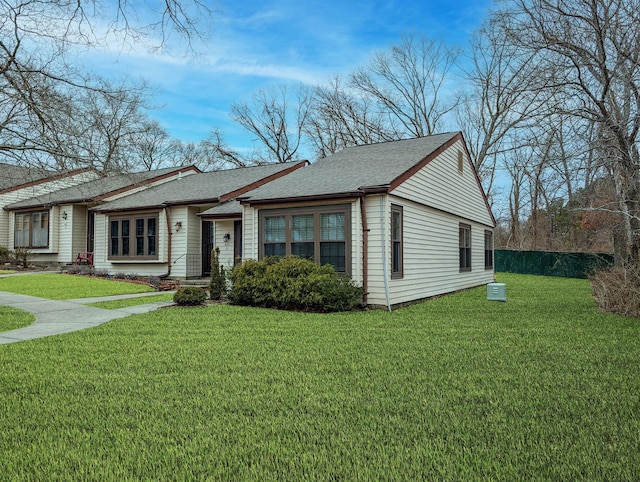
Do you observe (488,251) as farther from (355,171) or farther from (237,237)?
(237,237)

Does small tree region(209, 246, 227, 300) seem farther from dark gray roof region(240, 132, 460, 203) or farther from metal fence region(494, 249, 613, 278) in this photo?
metal fence region(494, 249, 613, 278)

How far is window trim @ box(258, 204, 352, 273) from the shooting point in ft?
36.0

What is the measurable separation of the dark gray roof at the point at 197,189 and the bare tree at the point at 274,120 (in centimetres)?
1679

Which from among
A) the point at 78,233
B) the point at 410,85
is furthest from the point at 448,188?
the point at 410,85

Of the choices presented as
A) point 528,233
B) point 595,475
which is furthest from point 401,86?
point 595,475

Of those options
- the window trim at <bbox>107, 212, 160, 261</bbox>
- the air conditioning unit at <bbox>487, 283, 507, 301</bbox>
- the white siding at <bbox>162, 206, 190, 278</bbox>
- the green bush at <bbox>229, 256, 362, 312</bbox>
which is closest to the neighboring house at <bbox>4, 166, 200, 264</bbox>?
the window trim at <bbox>107, 212, 160, 261</bbox>

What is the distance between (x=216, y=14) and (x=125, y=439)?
4.42 m

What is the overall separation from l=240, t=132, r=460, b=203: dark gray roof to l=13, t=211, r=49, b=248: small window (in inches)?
519

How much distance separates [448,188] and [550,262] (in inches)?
558

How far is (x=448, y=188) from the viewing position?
14.7 meters

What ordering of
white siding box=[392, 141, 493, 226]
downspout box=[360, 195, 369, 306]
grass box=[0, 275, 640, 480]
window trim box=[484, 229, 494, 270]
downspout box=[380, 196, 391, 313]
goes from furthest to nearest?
1. window trim box=[484, 229, 494, 270]
2. white siding box=[392, 141, 493, 226]
3. downspout box=[360, 195, 369, 306]
4. downspout box=[380, 196, 391, 313]
5. grass box=[0, 275, 640, 480]

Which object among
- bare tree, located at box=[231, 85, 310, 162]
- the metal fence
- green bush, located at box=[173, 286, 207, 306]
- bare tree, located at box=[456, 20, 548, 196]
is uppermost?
bare tree, located at box=[231, 85, 310, 162]

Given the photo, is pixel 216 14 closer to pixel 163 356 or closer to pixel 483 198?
pixel 163 356

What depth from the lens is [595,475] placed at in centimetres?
279
